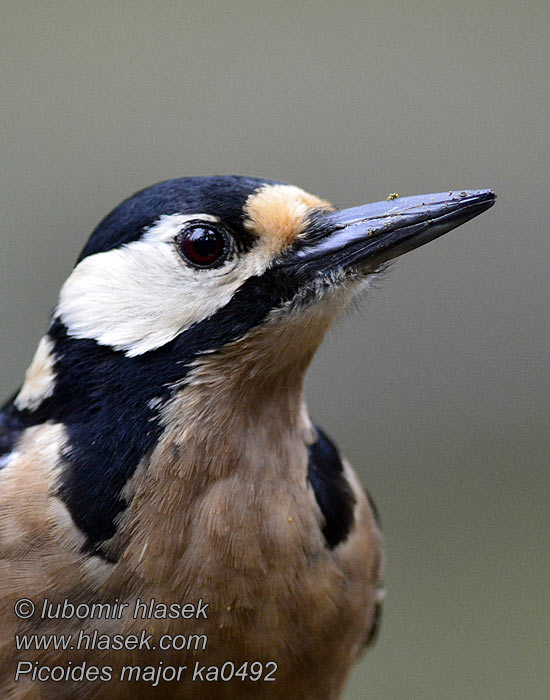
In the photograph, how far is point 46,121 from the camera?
5613mm

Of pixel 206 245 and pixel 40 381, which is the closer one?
pixel 206 245

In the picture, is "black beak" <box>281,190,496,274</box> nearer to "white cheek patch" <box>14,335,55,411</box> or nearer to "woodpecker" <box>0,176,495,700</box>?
"woodpecker" <box>0,176,495,700</box>

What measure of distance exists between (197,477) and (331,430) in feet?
12.0

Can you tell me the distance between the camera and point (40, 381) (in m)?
2.20

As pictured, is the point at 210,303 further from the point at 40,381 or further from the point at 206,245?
the point at 40,381

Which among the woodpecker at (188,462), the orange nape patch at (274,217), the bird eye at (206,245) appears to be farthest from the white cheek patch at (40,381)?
the orange nape patch at (274,217)

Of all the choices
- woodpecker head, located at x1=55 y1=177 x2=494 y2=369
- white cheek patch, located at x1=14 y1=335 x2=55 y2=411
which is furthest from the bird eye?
white cheek patch, located at x1=14 y1=335 x2=55 y2=411

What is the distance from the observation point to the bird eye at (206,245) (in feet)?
6.71

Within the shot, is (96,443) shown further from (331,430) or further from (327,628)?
(331,430)

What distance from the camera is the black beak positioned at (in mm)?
1940

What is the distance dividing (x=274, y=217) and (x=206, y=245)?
5.9 inches

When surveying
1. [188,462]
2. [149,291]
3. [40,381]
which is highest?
[149,291]

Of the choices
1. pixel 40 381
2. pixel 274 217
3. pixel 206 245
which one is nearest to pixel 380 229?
pixel 274 217

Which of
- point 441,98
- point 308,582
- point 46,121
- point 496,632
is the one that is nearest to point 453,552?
point 496,632
